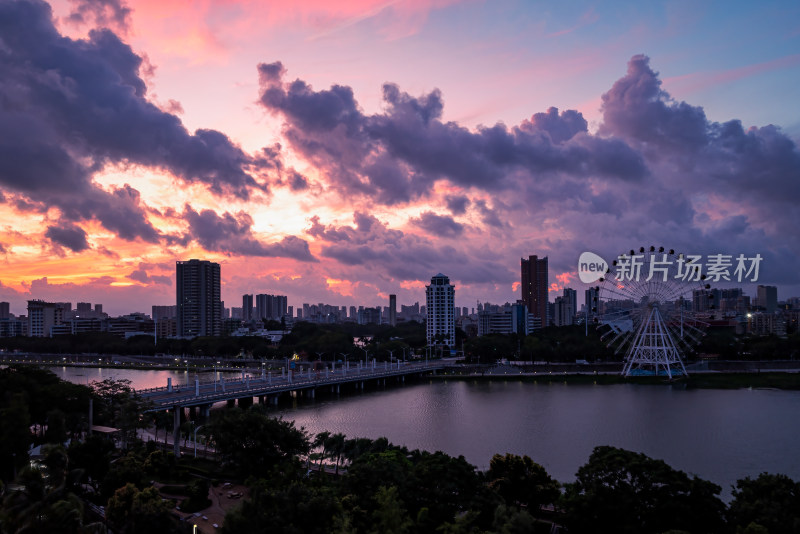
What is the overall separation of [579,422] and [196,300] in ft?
382

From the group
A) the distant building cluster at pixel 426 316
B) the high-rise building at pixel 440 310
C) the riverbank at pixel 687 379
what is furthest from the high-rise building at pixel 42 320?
the riverbank at pixel 687 379

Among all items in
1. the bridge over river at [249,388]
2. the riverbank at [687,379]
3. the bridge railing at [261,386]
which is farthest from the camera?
the riverbank at [687,379]

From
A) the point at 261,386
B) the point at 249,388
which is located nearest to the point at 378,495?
the point at 249,388

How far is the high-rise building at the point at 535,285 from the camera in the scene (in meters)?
156

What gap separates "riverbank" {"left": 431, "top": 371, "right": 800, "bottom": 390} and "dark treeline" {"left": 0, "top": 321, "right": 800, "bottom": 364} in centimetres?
779

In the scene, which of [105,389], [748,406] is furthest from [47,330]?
[748,406]

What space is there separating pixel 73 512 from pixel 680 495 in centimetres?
1470

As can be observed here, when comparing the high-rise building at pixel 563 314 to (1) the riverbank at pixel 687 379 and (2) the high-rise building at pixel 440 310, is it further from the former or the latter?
(1) the riverbank at pixel 687 379

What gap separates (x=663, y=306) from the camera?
62.2 meters

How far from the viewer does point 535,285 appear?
514ft

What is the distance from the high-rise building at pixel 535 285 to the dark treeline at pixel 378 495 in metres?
137

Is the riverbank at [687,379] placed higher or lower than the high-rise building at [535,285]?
lower

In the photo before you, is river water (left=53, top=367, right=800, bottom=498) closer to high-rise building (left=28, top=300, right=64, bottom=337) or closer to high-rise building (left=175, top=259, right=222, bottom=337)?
high-rise building (left=175, top=259, right=222, bottom=337)

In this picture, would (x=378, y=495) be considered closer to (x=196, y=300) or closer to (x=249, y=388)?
(x=249, y=388)
